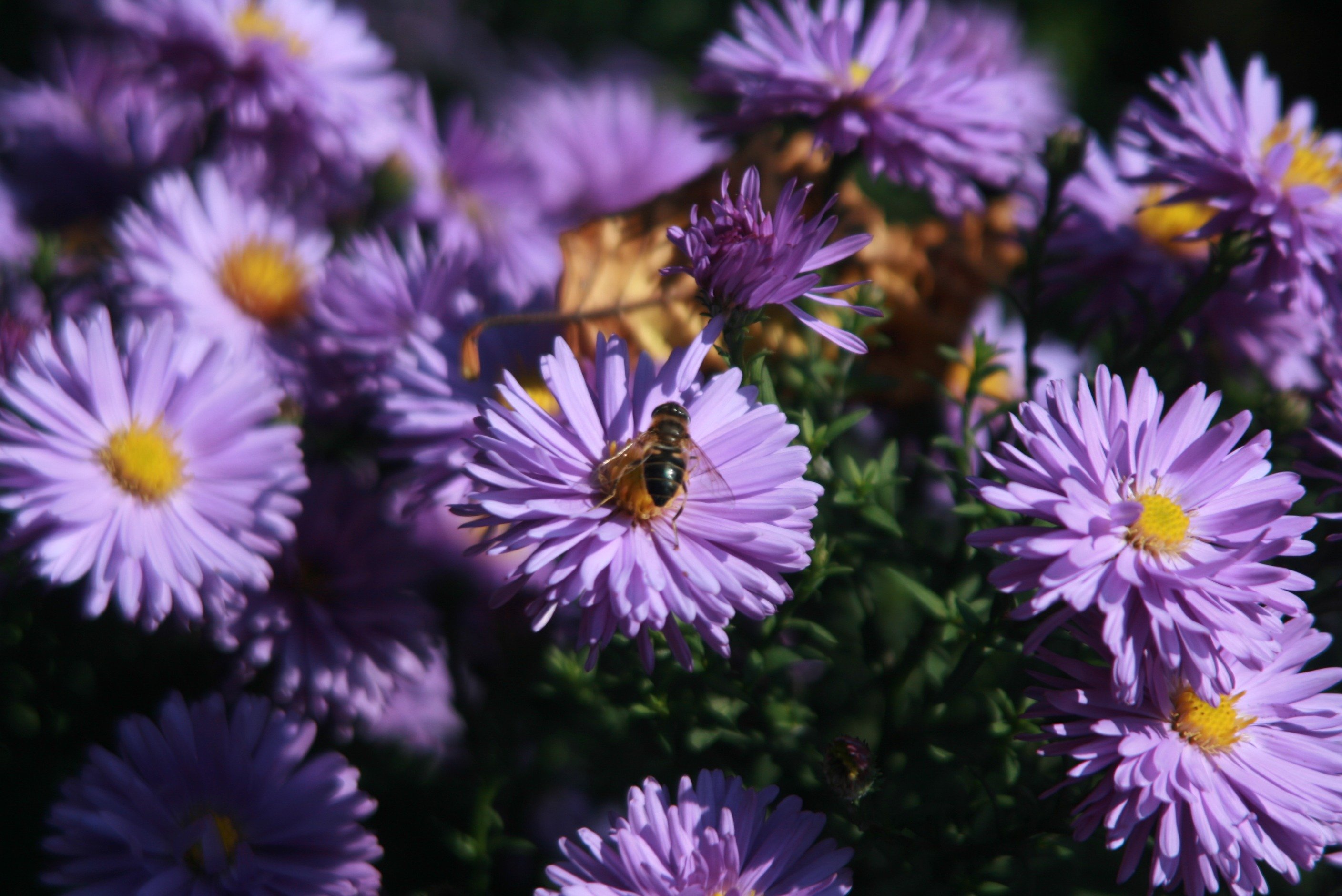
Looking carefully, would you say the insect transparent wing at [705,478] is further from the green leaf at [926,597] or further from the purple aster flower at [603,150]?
the purple aster flower at [603,150]

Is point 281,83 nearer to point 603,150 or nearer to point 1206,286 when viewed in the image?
point 603,150

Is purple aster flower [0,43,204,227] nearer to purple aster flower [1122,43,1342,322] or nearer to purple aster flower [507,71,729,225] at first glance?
purple aster flower [507,71,729,225]

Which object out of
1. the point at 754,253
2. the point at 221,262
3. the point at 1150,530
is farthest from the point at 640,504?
the point at 221,262

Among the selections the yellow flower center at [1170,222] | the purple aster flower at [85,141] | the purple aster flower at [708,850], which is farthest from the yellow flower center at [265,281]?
the yellow flower center at [1170,222]

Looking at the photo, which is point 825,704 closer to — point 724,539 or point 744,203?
point 724,539

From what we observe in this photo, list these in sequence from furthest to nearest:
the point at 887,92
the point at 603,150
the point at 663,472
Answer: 1. the point at 603,150
2. the point at 887,92
3. the point at 663,472
